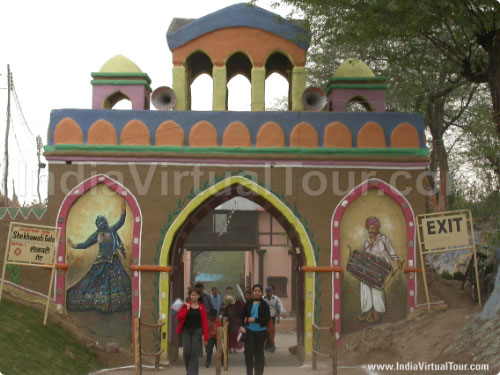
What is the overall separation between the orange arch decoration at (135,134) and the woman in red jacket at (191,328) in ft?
15.6

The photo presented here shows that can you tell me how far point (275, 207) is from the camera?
14227 mm

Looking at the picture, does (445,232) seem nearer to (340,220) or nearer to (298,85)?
(340,220)

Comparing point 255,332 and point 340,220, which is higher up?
point 340,220

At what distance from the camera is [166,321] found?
13758 mm

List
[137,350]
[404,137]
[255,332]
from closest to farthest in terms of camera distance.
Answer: [255,332]
[137,350]
[404,137]

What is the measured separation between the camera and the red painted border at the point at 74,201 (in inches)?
540

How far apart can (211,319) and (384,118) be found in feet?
18.9

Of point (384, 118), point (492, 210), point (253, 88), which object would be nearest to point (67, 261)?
point (253, 88)

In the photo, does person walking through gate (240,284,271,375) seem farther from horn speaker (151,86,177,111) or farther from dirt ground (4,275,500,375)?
horn speaker (151,86,177,111)

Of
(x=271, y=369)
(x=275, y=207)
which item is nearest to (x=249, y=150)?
(x=275, y=207)

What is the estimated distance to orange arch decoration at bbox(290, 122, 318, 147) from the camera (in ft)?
46.8

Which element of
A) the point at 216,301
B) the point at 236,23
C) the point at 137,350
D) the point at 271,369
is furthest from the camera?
the point at 216,301

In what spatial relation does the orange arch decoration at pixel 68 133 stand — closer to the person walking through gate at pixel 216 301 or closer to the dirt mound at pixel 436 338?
the person walking through gate at pixel 216 301

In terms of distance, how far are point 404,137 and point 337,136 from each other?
1380 mm
